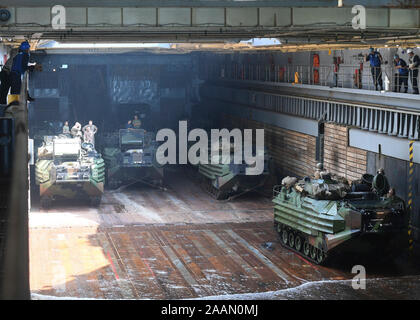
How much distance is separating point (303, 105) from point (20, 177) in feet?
96.1

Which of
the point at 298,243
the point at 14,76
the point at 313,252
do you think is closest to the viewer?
the point at 14,76

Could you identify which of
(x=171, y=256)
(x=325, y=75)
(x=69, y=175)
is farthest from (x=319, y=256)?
(x=325, y=75)

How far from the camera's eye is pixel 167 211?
2888 centimetres

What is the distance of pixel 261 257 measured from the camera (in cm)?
2172

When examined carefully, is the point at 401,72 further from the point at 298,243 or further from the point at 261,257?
the point at 261,257

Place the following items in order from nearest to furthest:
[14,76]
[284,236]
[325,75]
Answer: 1. [14,76]
2. [284,236]
3. [325,75]

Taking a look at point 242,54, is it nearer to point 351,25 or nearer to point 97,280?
point 351,25

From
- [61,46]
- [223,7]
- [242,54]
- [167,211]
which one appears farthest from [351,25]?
[242,54]

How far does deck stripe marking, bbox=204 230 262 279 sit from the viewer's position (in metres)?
19.9

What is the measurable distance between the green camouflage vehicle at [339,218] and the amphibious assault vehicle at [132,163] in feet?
38.1

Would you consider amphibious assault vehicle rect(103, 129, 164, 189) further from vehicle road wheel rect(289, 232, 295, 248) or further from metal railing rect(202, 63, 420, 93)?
vehicle road wheel rect(289, 232, 295, 248)

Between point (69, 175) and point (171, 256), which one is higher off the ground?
point (69, 175)

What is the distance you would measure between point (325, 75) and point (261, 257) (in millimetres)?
12731

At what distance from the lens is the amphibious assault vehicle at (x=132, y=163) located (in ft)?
110
